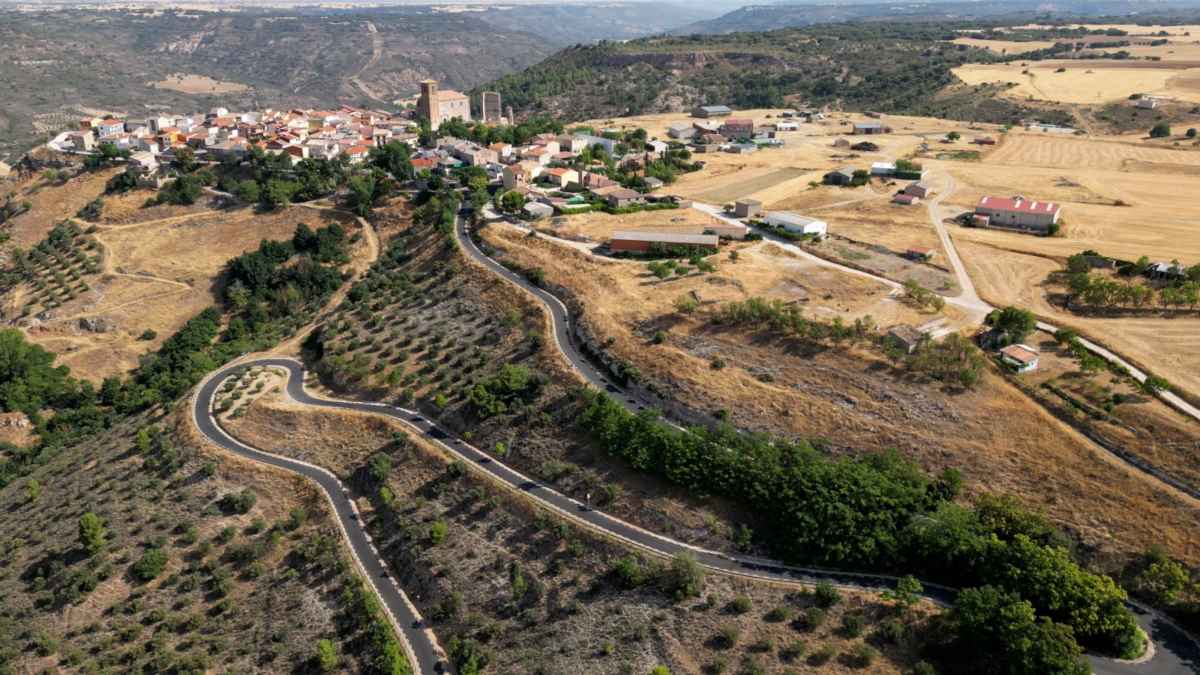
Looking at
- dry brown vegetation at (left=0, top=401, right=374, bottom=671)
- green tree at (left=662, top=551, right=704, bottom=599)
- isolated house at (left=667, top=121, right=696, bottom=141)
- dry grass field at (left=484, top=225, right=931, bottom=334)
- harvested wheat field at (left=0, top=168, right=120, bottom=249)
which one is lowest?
dry brown vegetation at (left=0, top=401, right=374, bottom=671)

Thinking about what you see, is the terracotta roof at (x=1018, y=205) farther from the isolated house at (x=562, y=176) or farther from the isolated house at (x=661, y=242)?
the isolated house at (x=562, y=176)

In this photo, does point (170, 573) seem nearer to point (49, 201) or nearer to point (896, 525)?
point (896, 525)

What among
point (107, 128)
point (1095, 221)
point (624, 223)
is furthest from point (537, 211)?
point (107, 128)

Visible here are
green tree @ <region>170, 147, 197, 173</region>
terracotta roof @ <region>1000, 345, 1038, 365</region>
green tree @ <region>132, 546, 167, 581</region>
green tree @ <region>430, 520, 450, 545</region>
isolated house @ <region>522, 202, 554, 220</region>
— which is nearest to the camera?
green tree @ <region>430, 520, 450, 545</region>

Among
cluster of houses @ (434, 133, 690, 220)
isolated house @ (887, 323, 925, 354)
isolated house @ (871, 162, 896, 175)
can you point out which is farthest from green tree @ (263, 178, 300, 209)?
isolated house @ (887, 323, 925, 354)

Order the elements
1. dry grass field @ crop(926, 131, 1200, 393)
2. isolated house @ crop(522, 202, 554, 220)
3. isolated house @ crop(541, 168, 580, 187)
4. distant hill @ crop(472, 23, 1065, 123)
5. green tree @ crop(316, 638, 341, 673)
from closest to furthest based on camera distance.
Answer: green tree @ crop(316, 638, 341, 673), dry grass field @ crop(926, 131, 1200, 393), isolated house @ crop(522, 202, 554, 220), isolated house @ crop(541, 168, 580, 187), distant hill @ crop(472, 23, 1065, 123)

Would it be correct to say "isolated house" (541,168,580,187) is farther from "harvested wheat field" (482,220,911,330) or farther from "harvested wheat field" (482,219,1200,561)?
"harvested wheat field" (482,219,1200,561)
